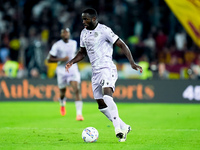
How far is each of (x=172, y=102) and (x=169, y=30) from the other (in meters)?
5.96

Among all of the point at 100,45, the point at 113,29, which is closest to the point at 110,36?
the point at 100,45

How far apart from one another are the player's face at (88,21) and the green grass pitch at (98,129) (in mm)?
2194

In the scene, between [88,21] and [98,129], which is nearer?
[88,21]

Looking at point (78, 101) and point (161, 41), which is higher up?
point (161, 41)

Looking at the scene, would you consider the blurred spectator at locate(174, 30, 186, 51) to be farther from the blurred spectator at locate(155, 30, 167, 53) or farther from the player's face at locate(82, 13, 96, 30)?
the player's face at locate(82, 13, 96, 30)

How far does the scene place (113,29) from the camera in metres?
24.1

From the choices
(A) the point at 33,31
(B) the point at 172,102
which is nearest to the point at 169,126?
(B) the point at 172,102

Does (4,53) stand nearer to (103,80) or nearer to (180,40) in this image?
(180,40)

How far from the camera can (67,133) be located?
1052 cm

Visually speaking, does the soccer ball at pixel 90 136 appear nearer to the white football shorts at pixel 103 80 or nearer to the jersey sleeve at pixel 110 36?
the white football shorts at pixel 103 80

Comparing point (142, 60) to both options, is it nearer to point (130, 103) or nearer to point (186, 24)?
point (130, 103)

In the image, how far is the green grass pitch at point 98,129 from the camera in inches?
338

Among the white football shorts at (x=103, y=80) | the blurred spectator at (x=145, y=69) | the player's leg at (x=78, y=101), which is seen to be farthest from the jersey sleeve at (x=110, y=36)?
the blurred spectator at (x=145, y=69)

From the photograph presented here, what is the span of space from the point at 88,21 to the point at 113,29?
15071 millimetres
